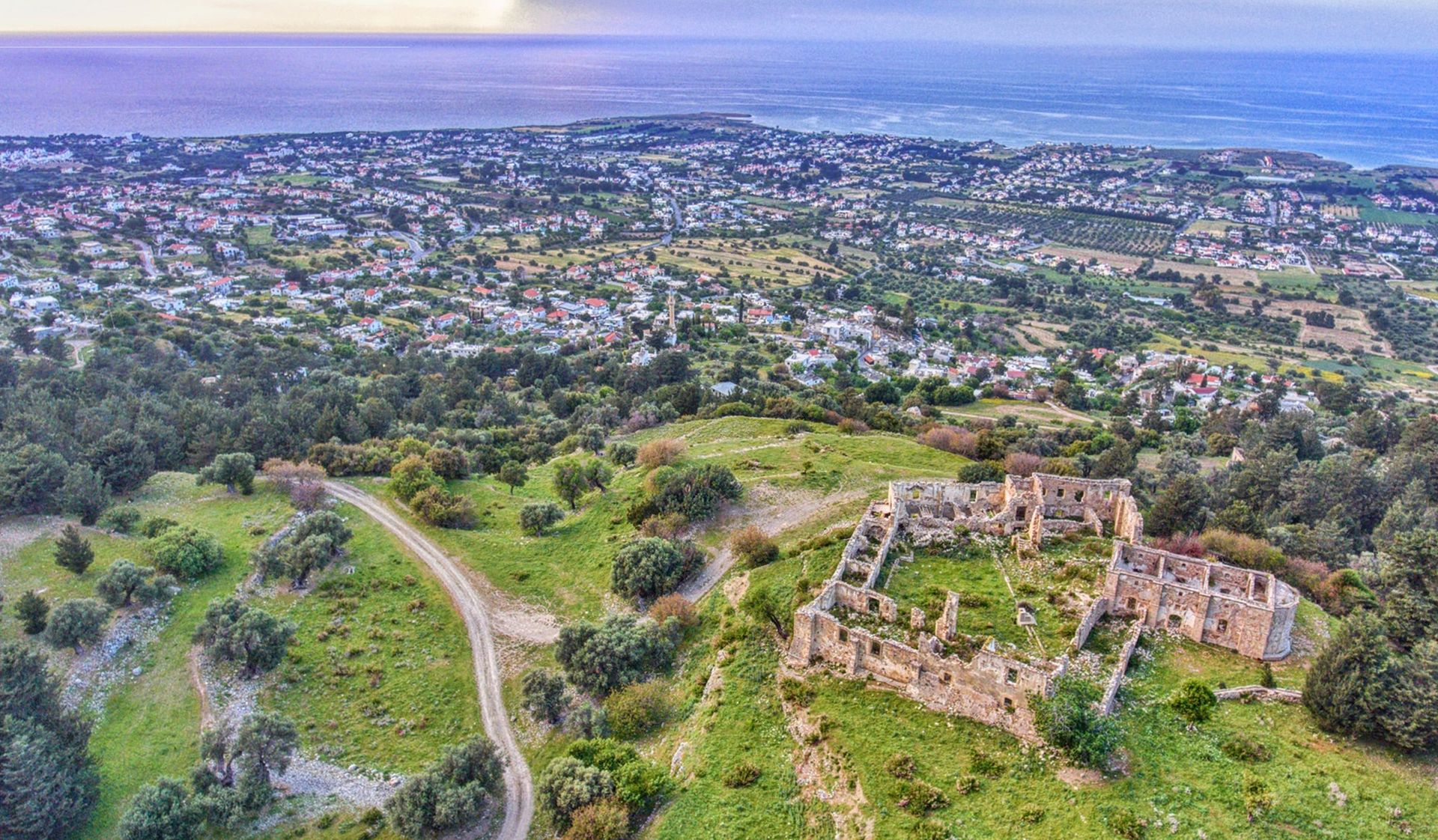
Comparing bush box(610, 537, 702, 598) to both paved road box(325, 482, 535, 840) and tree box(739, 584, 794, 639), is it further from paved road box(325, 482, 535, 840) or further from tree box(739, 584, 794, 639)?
paved road box(325, 482, 535, 840)

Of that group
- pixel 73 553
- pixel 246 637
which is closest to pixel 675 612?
pixel 246 637

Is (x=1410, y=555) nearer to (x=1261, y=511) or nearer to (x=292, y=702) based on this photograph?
(x=1261, y=511)

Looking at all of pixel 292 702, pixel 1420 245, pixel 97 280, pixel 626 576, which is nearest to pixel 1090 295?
pixel 1420 245

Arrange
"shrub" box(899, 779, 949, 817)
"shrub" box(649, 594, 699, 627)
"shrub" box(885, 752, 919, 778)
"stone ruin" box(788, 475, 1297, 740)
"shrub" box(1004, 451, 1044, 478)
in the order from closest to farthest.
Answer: "shrub" box(899, 779, 949, 817), "shrub" box(885, 752, 919, 778), "stone ruin" box(788, 475, 1297, 740), "shrub" box(649, 594, 699, 627), "shrub" box(1004, 451, 1044, 478)

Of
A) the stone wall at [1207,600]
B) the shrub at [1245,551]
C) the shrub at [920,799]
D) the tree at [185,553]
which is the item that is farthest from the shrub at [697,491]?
the shrub at [1245,551]

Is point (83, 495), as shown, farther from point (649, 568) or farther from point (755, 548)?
point (755, 548)

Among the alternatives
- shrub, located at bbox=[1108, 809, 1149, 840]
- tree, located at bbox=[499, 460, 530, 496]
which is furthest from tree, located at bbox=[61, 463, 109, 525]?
shrub, located at bbox=[1108, 809, 1149, 840]
